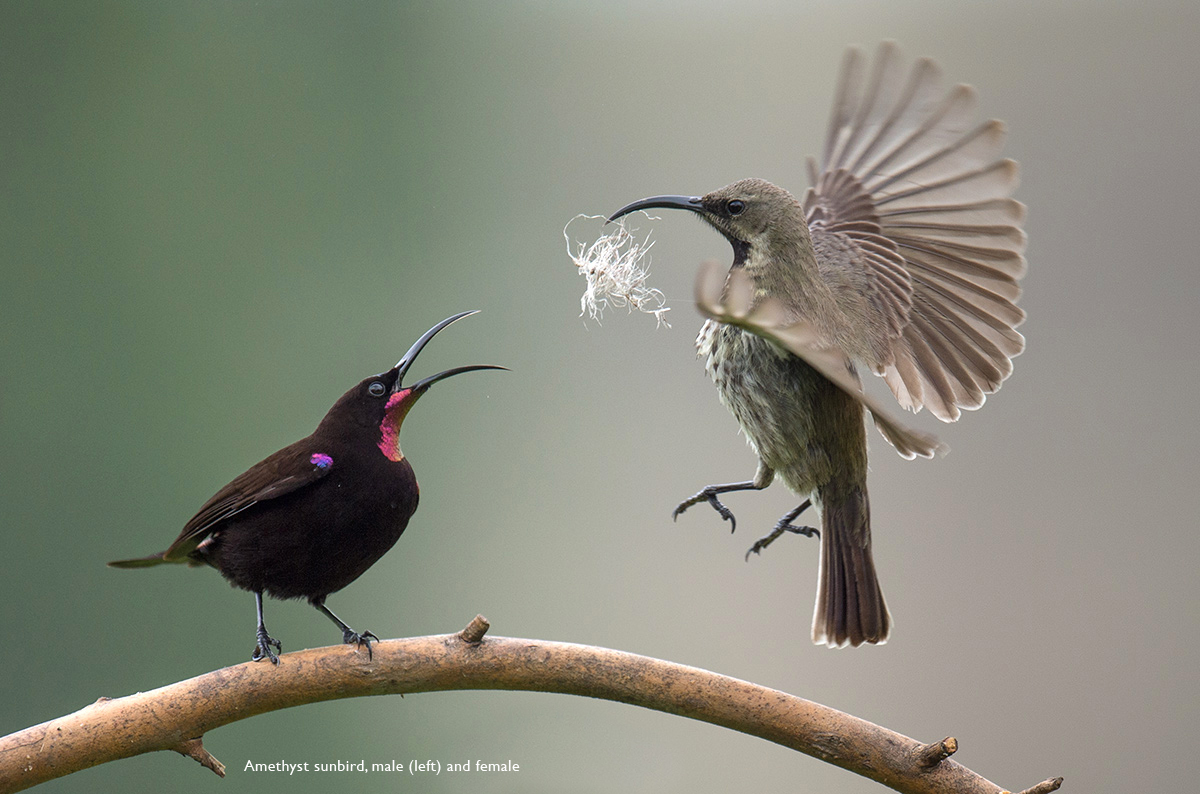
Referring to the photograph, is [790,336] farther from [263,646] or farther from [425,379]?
[263,646]

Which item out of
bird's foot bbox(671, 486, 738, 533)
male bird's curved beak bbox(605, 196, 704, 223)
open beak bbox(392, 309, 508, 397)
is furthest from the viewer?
bird's foot bbox(671, 486, 738, 533)

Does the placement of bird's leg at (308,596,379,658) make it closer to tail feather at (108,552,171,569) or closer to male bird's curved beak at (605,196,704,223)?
tail feather at (108,552,171,569)

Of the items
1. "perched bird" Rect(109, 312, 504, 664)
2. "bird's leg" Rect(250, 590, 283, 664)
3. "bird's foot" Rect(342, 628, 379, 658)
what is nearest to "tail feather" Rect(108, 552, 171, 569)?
"perched bird" Rect(109, 312, 504, 664)

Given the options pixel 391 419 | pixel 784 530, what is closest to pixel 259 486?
pixel 391 419

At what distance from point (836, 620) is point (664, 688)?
0.53 meters

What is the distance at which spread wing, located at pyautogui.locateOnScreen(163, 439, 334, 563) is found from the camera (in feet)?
4.99

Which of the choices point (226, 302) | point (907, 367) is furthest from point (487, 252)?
point (907, 367)

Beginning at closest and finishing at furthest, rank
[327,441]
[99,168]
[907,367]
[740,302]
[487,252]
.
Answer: [740,302]
[327,441]
[907,367]
[487,252]
[99,168]

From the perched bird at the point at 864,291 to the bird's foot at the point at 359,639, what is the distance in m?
0.66

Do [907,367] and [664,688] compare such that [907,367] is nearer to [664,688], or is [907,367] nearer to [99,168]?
[664,688]

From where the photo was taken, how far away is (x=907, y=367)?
1952mm

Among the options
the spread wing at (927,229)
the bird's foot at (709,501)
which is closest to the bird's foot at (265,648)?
the bird's foot at (709,501)

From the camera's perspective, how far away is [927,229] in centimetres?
218

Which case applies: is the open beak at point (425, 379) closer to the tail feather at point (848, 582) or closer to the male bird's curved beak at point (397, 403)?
the male bird's curved beak at point (397, 403)
